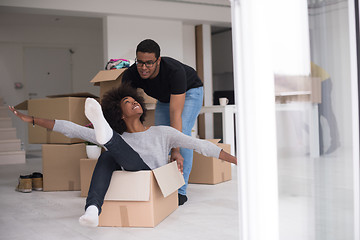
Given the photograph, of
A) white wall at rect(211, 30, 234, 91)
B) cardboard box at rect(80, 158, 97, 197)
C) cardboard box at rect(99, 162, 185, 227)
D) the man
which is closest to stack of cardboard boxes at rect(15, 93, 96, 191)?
cardboard box at rect(80, 158, 97, 197)

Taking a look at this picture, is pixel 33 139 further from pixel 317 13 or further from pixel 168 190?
pixel 317 13

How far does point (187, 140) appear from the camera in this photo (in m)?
2.16

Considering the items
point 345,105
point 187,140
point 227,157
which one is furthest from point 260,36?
point 187,140

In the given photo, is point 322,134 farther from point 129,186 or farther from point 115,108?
point 115,108

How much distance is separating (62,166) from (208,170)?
3.46 ft

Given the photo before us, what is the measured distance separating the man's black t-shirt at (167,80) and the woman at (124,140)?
0.46 ft

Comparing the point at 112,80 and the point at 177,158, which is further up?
the point at 112,80

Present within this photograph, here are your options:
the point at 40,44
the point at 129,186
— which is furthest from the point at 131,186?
the point at 40,44

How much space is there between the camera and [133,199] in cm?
198

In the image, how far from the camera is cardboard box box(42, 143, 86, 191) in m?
3.15

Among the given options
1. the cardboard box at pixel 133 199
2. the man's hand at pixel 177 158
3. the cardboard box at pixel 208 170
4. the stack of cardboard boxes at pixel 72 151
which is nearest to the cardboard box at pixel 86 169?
the stack of cardboard boxes at pixel 72 151

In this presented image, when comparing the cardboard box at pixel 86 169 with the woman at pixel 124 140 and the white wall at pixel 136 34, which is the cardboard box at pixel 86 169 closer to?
the woman at pixel 124 140

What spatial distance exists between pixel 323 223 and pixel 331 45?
453mm

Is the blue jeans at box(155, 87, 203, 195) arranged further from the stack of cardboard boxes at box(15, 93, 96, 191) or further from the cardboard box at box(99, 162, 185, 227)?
the stack of cardboard boxes at box(15, 93, 96, 191)
